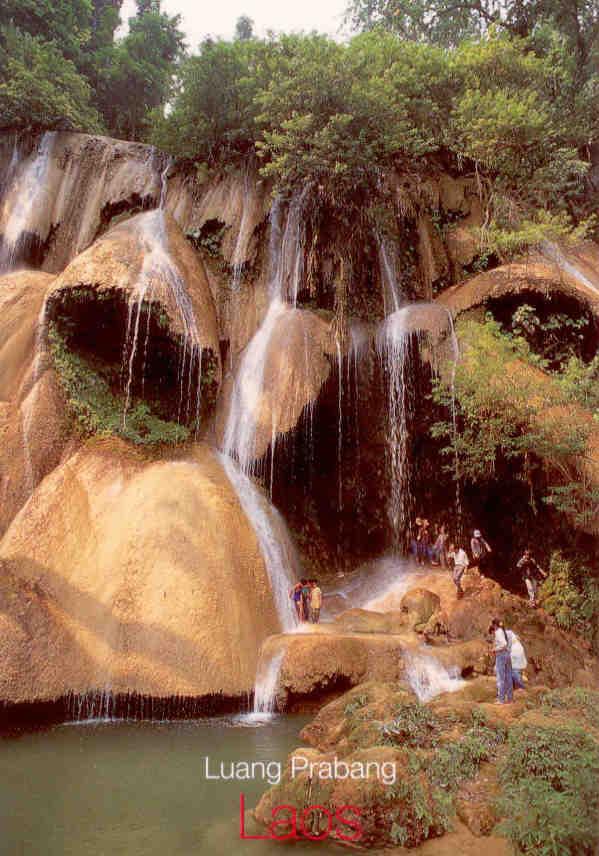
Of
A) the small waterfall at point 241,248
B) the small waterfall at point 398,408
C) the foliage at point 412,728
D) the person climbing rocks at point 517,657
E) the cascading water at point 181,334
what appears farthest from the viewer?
the small waterfall at point 241,248

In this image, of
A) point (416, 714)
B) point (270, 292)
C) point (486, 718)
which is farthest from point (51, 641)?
point (270, 292)

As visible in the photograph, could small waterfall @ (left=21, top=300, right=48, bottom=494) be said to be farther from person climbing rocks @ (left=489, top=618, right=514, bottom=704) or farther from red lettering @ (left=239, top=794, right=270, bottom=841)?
person climbing rocks @ (left=489, top=618, right=514, bottom=704)

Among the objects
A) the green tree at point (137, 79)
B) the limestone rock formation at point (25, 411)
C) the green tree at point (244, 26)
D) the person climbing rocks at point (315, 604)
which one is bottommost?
the person climbing rocks at point (315, 604)

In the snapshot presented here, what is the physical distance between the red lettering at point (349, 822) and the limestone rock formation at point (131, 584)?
4400 millimetres

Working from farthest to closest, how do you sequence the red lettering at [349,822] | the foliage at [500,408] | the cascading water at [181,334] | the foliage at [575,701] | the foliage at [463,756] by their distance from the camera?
the cascading water at [181,334] < the foliage at [500,408] < the foliage at [575,701] < the foliage at [463,756] < the red lettering at [349,822]

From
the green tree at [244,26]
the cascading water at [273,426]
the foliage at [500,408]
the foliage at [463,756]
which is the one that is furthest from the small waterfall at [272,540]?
the green tree at [244,26]

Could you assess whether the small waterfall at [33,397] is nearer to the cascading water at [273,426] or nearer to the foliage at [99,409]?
the foliage at [99,409]

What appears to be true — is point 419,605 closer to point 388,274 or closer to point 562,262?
point 388,274

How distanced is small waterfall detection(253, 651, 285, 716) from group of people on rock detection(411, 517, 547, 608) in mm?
4901

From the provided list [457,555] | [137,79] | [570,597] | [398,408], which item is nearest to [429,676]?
[457,555]

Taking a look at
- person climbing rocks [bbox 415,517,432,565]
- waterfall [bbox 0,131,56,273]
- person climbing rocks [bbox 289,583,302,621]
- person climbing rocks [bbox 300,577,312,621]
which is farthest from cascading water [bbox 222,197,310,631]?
waterfall [bbox 0,131,56,273]

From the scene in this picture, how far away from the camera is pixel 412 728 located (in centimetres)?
717

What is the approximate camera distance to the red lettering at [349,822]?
5.68 meters

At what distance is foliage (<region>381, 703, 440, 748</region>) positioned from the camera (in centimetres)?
700
